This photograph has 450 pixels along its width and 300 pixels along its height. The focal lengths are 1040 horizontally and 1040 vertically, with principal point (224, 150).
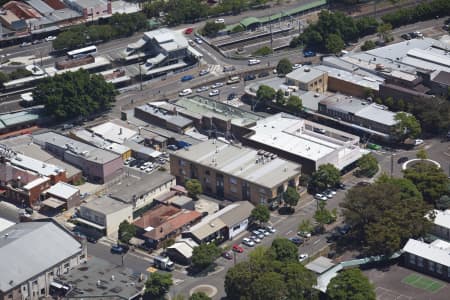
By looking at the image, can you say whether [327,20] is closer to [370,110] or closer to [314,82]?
[314,82]

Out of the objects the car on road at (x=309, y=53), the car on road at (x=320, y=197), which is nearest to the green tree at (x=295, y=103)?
the car on road at (x=320, y=197)

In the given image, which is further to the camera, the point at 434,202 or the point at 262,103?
Result: the point at 262,103

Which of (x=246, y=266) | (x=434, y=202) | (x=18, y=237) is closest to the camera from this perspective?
(x=246, y=266)

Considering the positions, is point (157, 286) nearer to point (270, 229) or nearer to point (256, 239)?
point (256, 239)

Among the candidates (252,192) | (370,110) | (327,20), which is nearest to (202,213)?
(252,192)

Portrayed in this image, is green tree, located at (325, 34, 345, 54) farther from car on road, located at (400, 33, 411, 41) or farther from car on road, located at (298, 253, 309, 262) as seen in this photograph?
car on road, located at (298, 253, 309, 262)
